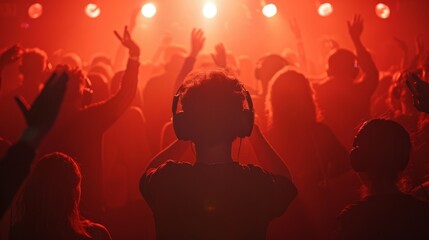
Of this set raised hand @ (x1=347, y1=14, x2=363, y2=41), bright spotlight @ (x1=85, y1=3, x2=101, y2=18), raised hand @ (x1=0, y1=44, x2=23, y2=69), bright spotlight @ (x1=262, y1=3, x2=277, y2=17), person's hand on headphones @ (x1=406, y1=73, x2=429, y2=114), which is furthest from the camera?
bright spotlight @ (x1=85, y1=3, x2=101, y2=18)

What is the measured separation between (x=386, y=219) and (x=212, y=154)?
3.31 ft

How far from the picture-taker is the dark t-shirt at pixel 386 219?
7.63 feet

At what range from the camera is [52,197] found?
2867mm

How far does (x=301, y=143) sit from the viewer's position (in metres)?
3.69

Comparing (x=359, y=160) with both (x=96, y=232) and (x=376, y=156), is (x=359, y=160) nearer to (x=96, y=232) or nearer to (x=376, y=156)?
(x=376, y=156)

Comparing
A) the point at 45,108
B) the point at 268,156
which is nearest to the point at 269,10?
the point at 268,156

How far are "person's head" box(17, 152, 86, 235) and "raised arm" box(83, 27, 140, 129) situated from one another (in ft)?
3.03

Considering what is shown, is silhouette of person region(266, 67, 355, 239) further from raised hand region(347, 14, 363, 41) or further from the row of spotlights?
the row of spotlights

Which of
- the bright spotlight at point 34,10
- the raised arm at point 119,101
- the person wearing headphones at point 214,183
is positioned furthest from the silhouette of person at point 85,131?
the bright spotlight at point 34,10

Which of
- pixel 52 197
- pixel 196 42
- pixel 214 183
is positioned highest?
pixel 196 42

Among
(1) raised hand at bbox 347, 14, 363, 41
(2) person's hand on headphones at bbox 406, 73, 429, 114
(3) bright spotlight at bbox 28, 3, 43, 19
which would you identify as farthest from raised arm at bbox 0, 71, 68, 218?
(3) bright spotlight at bbox 28, 3, 43, 19

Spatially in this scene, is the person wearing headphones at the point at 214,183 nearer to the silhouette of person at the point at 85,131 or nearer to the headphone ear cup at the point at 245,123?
the headphone ear cup at the point at 245,123

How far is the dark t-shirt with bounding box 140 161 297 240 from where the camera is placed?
2100mm

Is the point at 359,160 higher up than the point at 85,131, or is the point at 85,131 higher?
the point at 85,131
